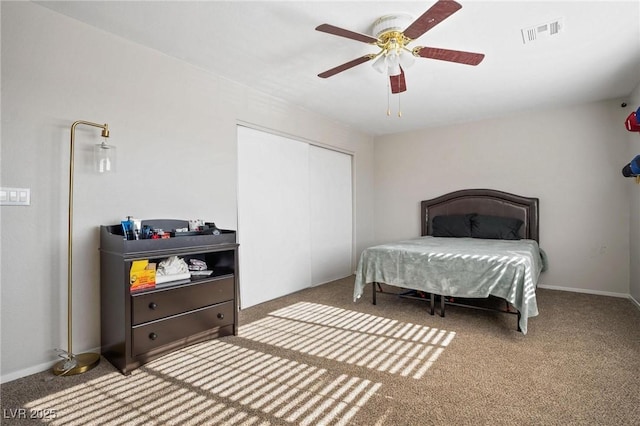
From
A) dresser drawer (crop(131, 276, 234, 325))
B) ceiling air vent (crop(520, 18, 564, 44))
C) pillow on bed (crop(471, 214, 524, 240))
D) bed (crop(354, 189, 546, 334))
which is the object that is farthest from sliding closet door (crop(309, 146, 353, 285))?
ceiling air vent (crop(520, 18, 564, 44))

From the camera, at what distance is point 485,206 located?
461 centimetres

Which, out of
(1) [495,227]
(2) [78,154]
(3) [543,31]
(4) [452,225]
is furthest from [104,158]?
(1) [495,227]

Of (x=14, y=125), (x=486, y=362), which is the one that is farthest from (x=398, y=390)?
(x=14, y=125)

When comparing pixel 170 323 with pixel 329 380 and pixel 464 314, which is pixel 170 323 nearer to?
pixel 329 380

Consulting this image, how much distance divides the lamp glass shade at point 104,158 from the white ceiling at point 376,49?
89 centimetres

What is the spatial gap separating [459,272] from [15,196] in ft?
11.1

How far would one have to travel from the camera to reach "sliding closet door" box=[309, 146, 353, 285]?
4492mm

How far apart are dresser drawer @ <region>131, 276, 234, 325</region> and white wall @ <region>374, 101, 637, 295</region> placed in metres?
3.77

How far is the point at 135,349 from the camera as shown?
2.09m

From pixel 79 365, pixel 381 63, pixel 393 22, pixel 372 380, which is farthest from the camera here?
pixel 381 63

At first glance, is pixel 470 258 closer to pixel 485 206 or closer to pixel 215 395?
pixel 485 206

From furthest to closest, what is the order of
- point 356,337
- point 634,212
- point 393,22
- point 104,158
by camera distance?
point 634,212 → point 356,337 → point 104,158 → point 393,22

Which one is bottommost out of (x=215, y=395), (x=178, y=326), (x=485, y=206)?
(x=215, y=395)

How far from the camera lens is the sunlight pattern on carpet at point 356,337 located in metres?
2.22
